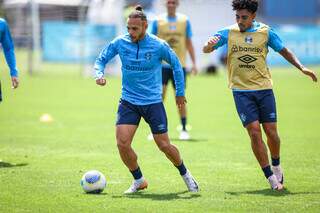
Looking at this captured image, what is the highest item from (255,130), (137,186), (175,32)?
(255,130)

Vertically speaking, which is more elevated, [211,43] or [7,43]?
[211,43]

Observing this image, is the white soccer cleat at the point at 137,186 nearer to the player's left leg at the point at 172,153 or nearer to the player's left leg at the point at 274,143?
the player's left leg at the point at 172,153

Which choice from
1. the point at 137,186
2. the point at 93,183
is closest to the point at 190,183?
the point at 137,186

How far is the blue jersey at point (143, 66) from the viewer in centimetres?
945

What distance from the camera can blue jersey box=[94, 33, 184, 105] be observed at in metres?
9.45

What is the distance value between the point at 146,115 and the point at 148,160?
2.92 metres

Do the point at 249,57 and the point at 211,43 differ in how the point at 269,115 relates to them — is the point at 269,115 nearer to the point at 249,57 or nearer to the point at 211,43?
the point at 249,57

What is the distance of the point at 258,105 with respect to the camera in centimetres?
982

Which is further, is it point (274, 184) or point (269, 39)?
point (269, 39)

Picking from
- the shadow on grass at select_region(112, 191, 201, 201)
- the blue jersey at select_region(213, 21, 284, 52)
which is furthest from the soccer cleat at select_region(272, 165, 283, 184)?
the blue jersey at select_region(213, 21, 284, 52)

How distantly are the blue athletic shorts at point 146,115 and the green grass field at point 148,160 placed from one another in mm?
821

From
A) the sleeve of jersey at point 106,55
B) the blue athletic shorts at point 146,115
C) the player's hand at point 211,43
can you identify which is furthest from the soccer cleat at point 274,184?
the sleeve of jersey at point 106,55

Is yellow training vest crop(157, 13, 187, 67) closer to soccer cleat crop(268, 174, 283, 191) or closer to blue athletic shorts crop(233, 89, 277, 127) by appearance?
blue athletic shorts crop(233, 89, 277, 127)

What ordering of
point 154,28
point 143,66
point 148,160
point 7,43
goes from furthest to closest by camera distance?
point 154,28 < point 148,160 < point 7,43 < point 143,66
